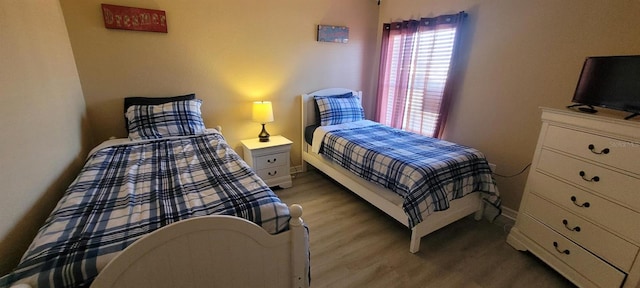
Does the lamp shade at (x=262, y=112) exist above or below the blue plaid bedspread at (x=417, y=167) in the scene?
above

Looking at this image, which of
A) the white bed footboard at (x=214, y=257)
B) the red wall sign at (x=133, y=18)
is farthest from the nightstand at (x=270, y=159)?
the white bed footboard at (x=214, y=257)

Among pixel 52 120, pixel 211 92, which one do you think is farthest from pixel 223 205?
pixel 211 92

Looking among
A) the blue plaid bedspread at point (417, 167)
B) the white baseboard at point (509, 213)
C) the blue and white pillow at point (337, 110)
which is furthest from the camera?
the blue and white pillow at point (337, 110)

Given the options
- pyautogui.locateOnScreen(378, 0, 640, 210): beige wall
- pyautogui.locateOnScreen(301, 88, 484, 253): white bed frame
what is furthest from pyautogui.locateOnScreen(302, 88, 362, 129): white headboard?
pyautogui.locateOnScreen(378, 0, 640, 210): beige wall

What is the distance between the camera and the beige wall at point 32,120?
1122mm

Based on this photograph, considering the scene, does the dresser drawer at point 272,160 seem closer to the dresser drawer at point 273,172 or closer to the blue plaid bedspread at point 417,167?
the dresser drawer at point 273,172

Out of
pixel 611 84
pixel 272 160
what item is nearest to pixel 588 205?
pixel 611 84

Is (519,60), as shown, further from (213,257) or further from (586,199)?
(213,257)

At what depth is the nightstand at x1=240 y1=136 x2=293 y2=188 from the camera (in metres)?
2.64

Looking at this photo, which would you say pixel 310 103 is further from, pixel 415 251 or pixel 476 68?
pixel 415 251

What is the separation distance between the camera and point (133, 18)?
7.09 ft

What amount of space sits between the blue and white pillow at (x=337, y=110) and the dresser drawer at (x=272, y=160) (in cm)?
58

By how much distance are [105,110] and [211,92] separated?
884mm

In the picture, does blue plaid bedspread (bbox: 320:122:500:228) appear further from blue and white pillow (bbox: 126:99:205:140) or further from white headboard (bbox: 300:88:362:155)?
blue and white pillow (bbox: 126:99:205:140)
